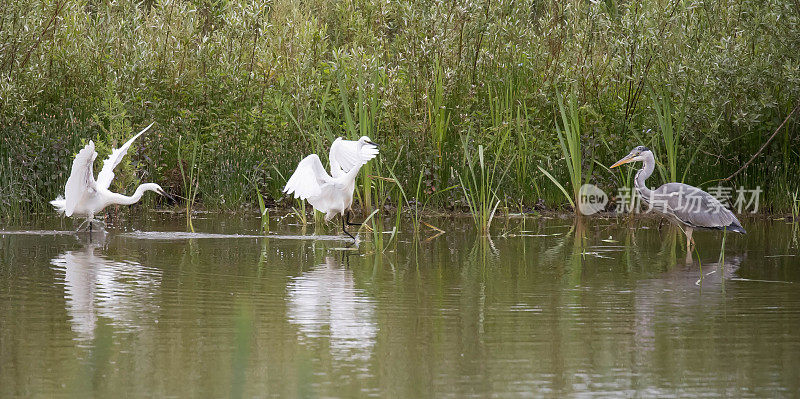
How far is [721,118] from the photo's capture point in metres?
10.9

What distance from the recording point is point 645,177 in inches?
385

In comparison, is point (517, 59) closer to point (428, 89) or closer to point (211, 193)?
point (428, 89)

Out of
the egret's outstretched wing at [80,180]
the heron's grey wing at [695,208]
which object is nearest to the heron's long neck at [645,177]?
the heron's grey wing at [695,208]

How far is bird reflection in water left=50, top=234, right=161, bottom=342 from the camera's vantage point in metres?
5.15

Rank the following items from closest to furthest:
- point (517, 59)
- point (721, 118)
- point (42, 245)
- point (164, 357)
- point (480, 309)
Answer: point (164, 357) < point (480, 309) < point (42, 245) < point (721, 118) < point (517, 59)

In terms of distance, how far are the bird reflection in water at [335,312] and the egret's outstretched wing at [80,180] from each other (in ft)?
9.04

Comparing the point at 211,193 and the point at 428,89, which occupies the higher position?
the point at 428,89

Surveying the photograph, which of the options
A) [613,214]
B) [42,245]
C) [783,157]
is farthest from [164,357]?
[783,157]

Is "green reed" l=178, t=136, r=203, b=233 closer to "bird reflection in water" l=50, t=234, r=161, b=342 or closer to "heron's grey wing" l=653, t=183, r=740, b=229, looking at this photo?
"bird reflection in water" l=50, t=234, r=161, b=342

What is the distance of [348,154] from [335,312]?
3.50 meters

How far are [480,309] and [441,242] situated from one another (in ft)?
10.8

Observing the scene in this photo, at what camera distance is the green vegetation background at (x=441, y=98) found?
35.4 feet

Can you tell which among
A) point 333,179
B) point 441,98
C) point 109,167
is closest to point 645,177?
point 441,98

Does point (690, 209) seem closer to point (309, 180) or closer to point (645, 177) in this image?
point (645, 177)
